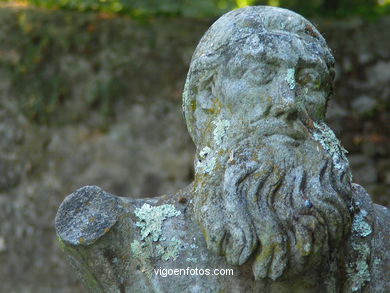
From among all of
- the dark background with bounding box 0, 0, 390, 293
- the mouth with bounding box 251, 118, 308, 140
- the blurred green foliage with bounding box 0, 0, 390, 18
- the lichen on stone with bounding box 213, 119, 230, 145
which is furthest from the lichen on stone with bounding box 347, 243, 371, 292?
the blurred green foliage with bounding box 0, 0, 390, 18

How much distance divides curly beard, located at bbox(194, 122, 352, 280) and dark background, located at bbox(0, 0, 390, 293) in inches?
111

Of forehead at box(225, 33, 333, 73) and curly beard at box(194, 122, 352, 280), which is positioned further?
forehead at box(225, 33, 333, 73)

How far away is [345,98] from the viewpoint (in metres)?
4.65

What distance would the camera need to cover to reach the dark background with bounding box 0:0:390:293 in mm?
4773

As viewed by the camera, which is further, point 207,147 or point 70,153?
point 70,153

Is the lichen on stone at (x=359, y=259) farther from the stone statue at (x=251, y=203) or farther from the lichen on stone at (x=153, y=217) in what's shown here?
the lichen on stone at (x=153, y=217)

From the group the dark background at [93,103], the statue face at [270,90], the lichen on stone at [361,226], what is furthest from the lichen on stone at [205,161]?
the dark background at [93,103]

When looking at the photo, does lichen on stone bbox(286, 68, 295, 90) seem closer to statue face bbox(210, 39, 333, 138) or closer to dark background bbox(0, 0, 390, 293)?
statue face bbox(210, 39, 333, 138)

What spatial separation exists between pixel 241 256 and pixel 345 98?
2.93 metres

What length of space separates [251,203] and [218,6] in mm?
3093

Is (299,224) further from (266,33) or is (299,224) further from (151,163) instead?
(151,163)

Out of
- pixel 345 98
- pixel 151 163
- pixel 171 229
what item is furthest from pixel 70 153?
pixel 171 229

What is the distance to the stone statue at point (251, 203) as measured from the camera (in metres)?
1.89

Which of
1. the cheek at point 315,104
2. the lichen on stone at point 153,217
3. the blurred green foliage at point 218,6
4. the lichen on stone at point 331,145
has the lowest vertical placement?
the lichen on stone at point 153,217
